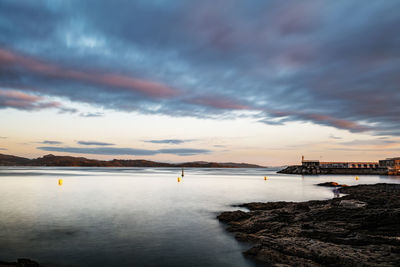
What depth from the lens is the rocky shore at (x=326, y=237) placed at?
9.84 metres

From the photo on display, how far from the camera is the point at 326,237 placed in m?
12.2

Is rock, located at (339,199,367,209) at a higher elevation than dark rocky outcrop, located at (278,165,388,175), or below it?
higher

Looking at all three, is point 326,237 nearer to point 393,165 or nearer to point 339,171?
point 339,171

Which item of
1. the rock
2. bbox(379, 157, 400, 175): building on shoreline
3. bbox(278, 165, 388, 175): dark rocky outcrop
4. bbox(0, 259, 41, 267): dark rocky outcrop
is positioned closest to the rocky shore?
the rock

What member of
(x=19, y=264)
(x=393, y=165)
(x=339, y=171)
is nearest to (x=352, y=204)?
(x=19, y=264)

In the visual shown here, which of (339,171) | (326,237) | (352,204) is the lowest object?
(339,171)

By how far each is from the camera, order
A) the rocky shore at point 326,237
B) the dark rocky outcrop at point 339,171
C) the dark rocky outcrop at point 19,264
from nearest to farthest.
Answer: the dark rocky outcrop at point 19,264 → the rocky shore at point 326,237 → the dark rocky outcrop at point 339,171

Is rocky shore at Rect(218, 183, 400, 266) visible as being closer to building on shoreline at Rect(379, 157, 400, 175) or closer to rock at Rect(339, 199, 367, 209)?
rock at Rect(339, 199, 367, 209)

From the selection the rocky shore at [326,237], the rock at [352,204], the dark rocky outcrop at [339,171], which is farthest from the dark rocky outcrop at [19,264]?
the dark rocky outcrop at [339,171]

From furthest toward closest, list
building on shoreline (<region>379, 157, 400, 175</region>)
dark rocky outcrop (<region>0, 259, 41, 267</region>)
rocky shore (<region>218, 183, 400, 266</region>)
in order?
building on shoreline (<region>379, 157, 400, 175</region>) < rocky shore (<region>218, 183, 400, 266</region>) < dark rocky outcrop (<region>0, 259, 41, 267</region>)

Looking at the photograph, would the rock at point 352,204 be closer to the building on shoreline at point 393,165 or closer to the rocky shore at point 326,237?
the rocky shore at point 326,237

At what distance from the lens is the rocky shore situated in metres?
9.84

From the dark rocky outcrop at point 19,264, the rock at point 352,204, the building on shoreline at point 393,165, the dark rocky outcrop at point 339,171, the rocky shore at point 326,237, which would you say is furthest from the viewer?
the dark rocky outcrop at point 339,171

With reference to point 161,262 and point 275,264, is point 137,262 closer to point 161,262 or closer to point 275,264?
point 161,262
